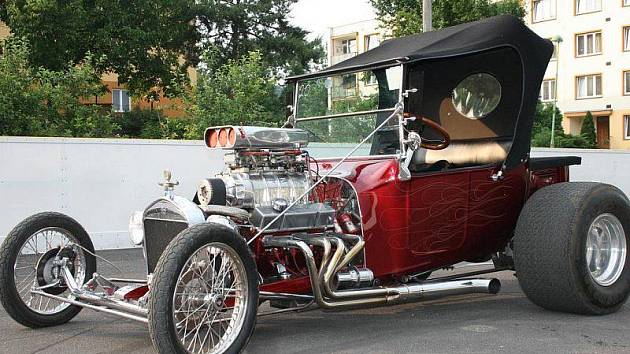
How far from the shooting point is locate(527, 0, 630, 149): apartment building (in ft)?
139

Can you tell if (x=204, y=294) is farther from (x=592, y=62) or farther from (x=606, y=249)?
(x=592, y=62)

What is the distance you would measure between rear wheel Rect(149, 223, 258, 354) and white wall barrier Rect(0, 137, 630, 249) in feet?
20.8

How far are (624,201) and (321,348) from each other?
2938mm

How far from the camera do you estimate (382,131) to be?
591cm

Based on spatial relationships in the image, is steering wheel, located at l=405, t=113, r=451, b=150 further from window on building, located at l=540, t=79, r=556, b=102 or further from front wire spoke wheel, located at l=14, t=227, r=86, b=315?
window on building, located at l=540, t=79, r=556, b=102

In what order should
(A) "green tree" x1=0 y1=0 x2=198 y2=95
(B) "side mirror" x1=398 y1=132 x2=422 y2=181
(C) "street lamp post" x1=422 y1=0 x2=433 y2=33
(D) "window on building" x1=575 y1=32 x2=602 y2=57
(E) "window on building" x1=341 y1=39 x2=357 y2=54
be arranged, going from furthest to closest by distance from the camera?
1. (E) "window on building" x1=341 y1=39 x2=357 y2=54
2. (D) "window on building" x1=575 y1=32 x2=602 y2=57
3. (A) "green tree" x1=0 y1=0 x2=198 y2=95
4. (C) "street lamp post" x1=422 y1=0 x2=433 y2=33
5. (B) "side mirror" x1=398 y1=132 x2=422 y2=181

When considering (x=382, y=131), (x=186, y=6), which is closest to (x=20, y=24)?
(x=186, y=6)

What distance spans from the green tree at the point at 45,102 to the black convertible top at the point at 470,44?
9.16 metres

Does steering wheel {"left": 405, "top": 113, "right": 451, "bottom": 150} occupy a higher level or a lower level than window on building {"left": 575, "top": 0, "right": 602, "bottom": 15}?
lower

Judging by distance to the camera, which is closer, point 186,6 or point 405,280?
point 405,280

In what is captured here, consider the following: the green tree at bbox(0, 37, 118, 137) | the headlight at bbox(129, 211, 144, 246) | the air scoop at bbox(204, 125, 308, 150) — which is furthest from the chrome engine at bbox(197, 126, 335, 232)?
the green tree at bbox(0, 37, 118, 137)

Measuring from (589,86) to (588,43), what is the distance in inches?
100

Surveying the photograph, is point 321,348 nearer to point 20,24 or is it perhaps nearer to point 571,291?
point 571,291

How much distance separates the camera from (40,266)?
5340 mm
